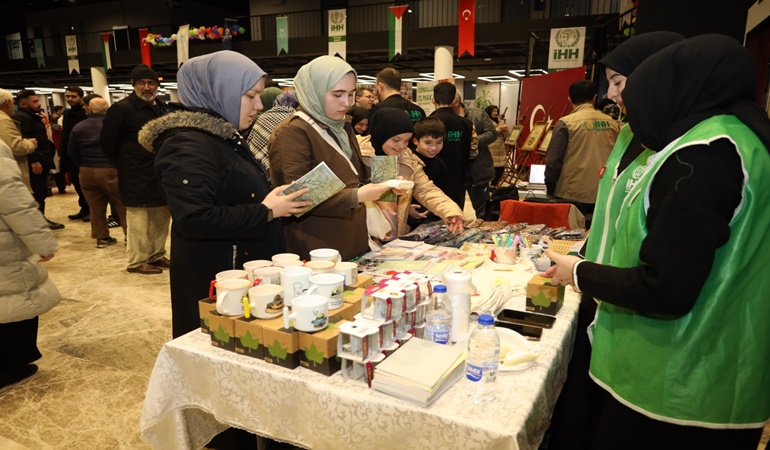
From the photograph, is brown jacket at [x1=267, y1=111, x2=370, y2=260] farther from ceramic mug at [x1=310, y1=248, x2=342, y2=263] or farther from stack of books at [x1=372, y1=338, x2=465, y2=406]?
stack of books at [x1=372, y1=338, x2=465, y2=406]

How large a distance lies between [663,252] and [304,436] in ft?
3.38

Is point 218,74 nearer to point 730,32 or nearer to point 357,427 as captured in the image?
point 357,427

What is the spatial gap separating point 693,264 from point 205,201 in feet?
4.74

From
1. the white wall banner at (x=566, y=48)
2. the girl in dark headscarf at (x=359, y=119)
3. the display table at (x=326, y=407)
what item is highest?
the white wall banner at (x=566, y=48)

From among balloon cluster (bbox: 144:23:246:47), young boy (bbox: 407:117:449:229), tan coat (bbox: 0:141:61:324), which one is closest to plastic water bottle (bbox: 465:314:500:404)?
young boy (bbox: 407:117:449:229)

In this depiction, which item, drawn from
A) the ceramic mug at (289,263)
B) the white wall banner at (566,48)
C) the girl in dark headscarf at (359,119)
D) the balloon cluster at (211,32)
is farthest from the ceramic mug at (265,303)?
the balloon cluster at (211,32)

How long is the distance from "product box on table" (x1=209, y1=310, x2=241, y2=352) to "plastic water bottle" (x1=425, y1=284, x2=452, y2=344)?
1.89ft

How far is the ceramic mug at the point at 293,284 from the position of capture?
1405mm

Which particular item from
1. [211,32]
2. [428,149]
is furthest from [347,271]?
[211,32]

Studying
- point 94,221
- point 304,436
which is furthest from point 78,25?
point 304,436

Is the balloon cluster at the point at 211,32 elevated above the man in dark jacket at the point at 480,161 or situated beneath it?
elevated above

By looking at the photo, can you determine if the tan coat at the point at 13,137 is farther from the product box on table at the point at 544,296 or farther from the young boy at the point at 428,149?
the product box on table at the point at 544,296

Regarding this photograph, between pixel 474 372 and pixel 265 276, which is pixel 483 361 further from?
pixel 265 276

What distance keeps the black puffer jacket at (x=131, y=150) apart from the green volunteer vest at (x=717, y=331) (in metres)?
4.22
